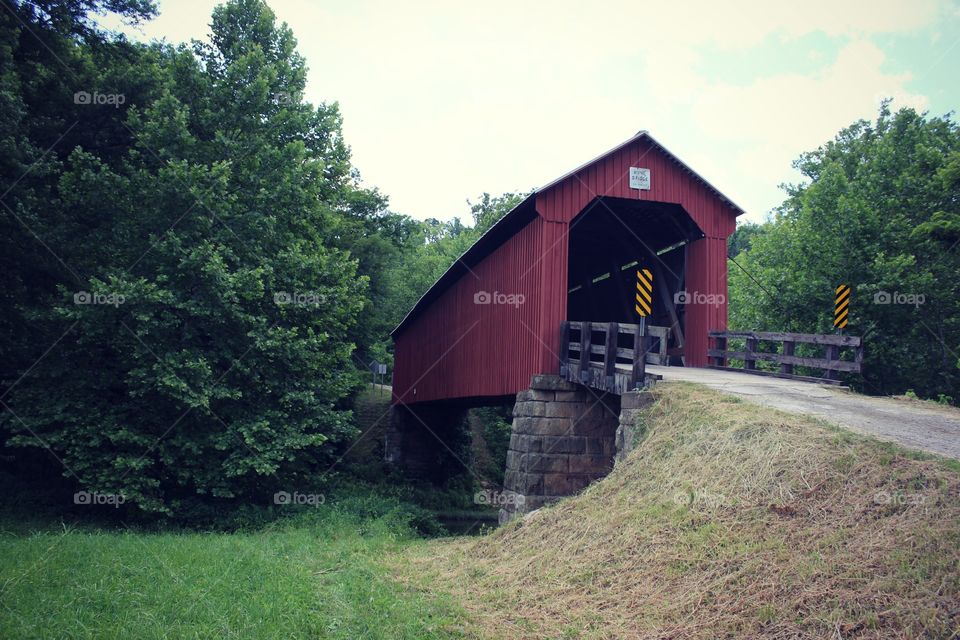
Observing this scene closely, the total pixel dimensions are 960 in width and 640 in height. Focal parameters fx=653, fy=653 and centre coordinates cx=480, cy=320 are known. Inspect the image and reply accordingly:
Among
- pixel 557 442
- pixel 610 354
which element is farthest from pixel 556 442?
pixel 610 354

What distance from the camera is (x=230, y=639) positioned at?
546 cm

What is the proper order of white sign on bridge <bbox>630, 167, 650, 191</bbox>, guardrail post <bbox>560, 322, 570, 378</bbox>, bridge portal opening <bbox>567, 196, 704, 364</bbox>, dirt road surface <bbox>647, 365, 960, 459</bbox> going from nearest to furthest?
1. dirt road surface <bbox>647, 365, 960, 459</bbox>
2. guardrail post <bbox>560, 322, 570, 378</bbox>
3. white sign on bridge <bbox>630, 167, 650, 191</bbox>
4. bridge portal opening <bbox>567, 196, 704, 364</bbox>

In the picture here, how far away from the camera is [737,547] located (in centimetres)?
544

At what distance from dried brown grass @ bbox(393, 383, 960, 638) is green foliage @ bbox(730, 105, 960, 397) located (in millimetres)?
10866

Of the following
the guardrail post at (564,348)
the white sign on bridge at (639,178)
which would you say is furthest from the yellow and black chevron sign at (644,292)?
the white sign on bridge at (639,178)

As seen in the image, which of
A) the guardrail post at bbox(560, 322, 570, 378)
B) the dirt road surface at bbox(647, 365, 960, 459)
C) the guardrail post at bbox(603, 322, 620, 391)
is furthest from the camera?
the guardrail post at bbox(560, 322, 570, 378)

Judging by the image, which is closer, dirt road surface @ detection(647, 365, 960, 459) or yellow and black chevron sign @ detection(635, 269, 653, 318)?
dirt road surface @ detection(647, 365, 960, 459)

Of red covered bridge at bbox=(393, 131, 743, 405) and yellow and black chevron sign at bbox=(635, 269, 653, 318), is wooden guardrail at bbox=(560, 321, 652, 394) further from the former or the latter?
yellow and black chevron sign at bbox=(635, 269, 653, 318)

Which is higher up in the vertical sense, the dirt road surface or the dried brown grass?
the dirt road surface

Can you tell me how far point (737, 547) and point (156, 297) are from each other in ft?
33.4

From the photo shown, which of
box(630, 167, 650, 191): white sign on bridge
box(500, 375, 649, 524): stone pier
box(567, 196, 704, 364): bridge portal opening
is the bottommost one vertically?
box(500, 375, 649, 524): stone pier

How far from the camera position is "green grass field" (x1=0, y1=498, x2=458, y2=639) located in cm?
570

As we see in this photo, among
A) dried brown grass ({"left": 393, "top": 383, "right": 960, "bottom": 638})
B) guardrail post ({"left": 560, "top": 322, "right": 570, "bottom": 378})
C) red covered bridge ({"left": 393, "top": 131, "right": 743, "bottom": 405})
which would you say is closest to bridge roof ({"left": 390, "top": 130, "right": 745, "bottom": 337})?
red covered bridge ({"left": 393, "top": 131, "right": 743, "bottom": 405})

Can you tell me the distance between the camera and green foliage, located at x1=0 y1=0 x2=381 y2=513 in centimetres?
1191
